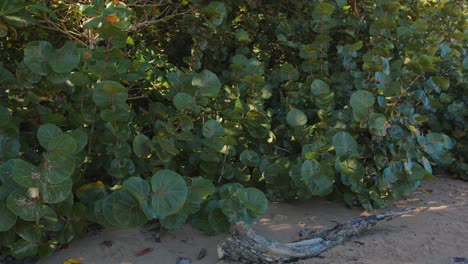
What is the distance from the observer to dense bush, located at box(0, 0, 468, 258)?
236cm

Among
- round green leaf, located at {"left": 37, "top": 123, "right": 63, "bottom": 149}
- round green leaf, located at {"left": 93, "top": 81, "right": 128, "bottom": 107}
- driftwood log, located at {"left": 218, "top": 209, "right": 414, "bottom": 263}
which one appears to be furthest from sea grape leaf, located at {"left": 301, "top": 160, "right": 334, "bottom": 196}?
round green leaf, located at {"left": 37, "top": 123, "right": 63, "bottom": 149}

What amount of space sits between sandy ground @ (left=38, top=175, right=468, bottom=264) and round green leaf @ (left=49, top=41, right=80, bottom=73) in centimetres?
90

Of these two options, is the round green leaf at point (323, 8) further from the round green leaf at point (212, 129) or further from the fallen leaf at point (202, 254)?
the fallen leaf at point (202, 254)

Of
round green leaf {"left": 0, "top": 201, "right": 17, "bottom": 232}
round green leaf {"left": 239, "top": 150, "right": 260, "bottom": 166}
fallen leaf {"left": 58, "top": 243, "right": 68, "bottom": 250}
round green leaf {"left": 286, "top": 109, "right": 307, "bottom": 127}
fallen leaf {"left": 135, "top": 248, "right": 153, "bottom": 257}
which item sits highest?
round green leaf {"left": 286, "top": 109, "right": 307, "bottom": 127}

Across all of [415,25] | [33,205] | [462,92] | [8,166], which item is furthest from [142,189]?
[462,92]

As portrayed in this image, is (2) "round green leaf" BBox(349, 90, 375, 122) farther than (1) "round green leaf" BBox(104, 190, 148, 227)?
Yes

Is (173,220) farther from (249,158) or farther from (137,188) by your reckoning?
(249,158)

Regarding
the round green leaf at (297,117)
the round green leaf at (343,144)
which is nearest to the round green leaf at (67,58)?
the round green leaf at (297,117)

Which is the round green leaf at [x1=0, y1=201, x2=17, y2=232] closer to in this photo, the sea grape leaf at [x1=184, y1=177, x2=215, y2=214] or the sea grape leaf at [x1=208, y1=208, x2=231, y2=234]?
the sea grape leaf at [x1=184, y1=177, x2=215, y2=214]

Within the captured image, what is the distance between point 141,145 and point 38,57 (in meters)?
0.64

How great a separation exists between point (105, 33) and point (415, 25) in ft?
7.00

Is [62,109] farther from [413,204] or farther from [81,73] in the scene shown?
[413,204]

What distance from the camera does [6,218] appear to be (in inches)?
88.4

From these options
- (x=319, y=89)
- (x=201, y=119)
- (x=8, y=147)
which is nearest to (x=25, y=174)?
(x=8, y=147)
